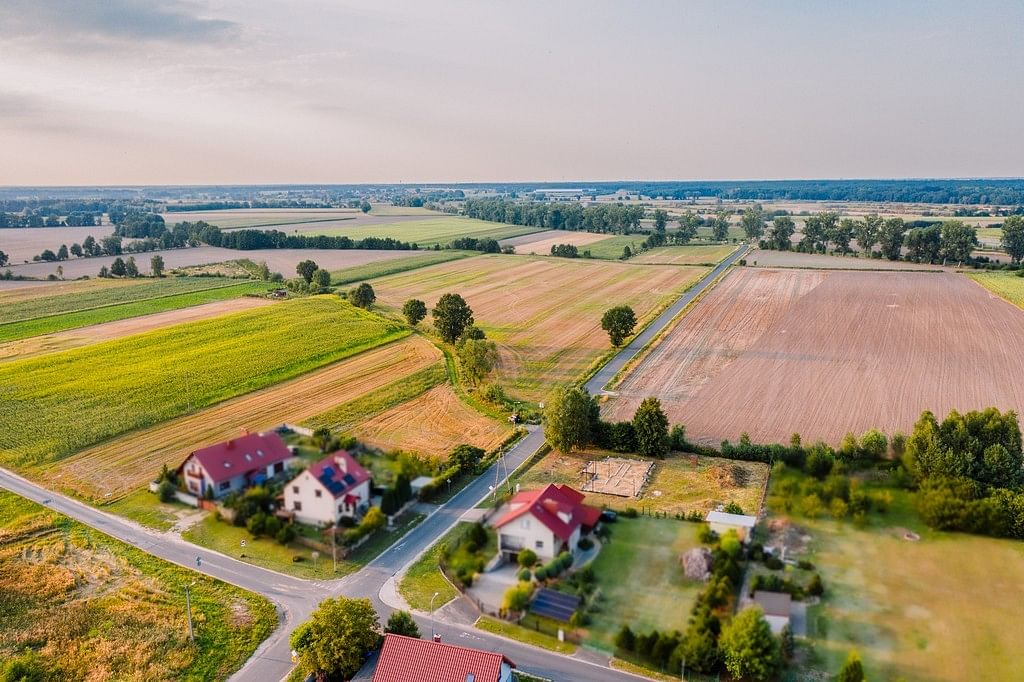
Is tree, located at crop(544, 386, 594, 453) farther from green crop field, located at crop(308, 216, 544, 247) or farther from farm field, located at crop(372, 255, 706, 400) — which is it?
green crop field, located at crop(308, 216, 544, 247)

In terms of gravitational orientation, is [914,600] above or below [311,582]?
above

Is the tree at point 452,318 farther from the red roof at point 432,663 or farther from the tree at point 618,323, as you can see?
the red roof at point 432,663

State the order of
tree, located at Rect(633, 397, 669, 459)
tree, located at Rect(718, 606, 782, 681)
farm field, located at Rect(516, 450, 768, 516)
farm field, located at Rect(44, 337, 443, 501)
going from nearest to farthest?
tree, located at Rect(718, 606, 782, 681) → farm field, located at Rect(516, 450, 768, 516) → farm field, located at Rect(44, 337, 443, 501) → tree, located at Rect(633, 397, 669, 459)

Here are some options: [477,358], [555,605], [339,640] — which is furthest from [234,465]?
[477,358]

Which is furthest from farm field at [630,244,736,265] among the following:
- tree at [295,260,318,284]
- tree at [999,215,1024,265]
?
tree at [295,260,318,284]

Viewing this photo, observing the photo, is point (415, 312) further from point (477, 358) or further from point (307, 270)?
point (307, 270)

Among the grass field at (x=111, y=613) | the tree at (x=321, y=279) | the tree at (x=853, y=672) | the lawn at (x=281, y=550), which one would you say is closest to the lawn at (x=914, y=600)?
the tree at (x=853, y=672)

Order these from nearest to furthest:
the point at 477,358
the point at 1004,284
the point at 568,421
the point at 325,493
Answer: the point at 325,493 → the point at 568,421 → the point at 477,358 → the point at 1004,284
